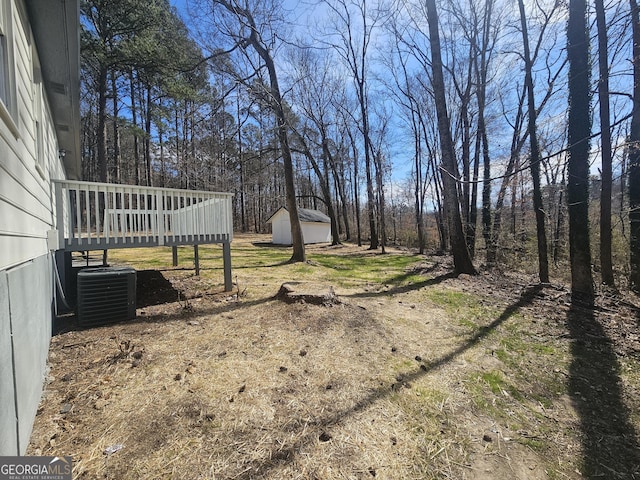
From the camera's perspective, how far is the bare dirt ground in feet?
5.93

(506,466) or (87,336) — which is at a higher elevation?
(87,336)

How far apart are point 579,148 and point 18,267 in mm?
8169

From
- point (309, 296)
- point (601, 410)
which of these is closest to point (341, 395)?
point (309, 296)

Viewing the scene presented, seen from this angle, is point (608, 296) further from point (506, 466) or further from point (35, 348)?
point (35, 348)

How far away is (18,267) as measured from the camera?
1882 millimetres

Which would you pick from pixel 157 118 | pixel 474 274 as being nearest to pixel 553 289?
pixel 474 274

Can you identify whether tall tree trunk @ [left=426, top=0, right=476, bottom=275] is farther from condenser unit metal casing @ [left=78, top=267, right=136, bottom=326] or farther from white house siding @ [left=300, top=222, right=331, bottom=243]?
white house siding @ [left=300, top=222, right=331, bottom=243]

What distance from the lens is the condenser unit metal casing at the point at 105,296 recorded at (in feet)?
12.2

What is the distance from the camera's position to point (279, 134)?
977 centimetres

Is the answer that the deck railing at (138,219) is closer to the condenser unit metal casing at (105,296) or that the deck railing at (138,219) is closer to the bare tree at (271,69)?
the condenser unit metal casing at (105,296)

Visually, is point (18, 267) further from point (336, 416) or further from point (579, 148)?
point (579, 148)

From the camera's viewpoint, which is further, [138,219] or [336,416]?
[138,219]

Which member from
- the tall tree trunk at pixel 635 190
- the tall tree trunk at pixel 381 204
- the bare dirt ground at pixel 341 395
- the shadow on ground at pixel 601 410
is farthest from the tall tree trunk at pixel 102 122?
the tall tree trunk at pixel 635 190

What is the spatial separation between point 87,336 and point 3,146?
263cm
